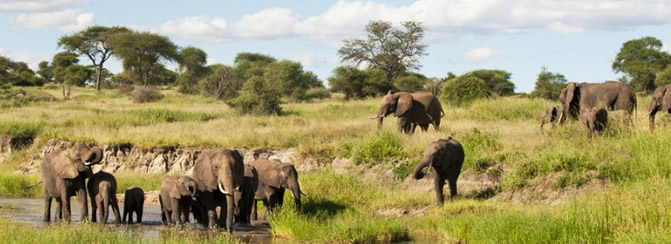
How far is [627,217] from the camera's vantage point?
1369cm

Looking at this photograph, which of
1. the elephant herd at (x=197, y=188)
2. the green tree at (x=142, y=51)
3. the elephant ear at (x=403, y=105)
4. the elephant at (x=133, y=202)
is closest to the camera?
the elephant herd at (x=197, y=188)

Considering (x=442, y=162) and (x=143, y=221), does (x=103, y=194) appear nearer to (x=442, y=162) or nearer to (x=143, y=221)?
(x=143, y=221)

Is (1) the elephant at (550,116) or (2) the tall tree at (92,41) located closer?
(1) the elephant at (550,116)

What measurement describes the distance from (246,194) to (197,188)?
102cm

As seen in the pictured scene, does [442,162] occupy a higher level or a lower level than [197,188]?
higher

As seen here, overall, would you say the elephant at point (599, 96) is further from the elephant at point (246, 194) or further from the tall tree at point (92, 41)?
the tall tree at point (92, 41)

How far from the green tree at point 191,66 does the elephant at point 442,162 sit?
57.1 metres

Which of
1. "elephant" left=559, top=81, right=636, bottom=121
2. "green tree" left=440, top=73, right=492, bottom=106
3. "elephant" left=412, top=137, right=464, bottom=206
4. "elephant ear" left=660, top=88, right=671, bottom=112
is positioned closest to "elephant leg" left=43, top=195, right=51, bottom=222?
"elephant" left=412, top=137, right=464, bottom=206

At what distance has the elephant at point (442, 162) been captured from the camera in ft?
61.0

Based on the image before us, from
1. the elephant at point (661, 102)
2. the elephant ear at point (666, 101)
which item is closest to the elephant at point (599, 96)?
the elephant at point (661, 102)

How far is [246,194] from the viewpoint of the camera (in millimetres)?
18047

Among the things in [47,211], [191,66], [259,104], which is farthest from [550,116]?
[191,66]

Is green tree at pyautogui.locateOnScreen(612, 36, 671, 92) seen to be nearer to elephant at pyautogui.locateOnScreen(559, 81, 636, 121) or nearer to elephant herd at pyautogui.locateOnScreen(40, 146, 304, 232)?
elephant at pyautogui.locateOnScreen(559, 81, 636, 121)

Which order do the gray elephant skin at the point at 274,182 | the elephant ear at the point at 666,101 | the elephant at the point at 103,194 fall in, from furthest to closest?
the elephant ear at the point at 666,101 < the gray elephant skin at the point at 274,182 < the elephant at the point at 103,194
